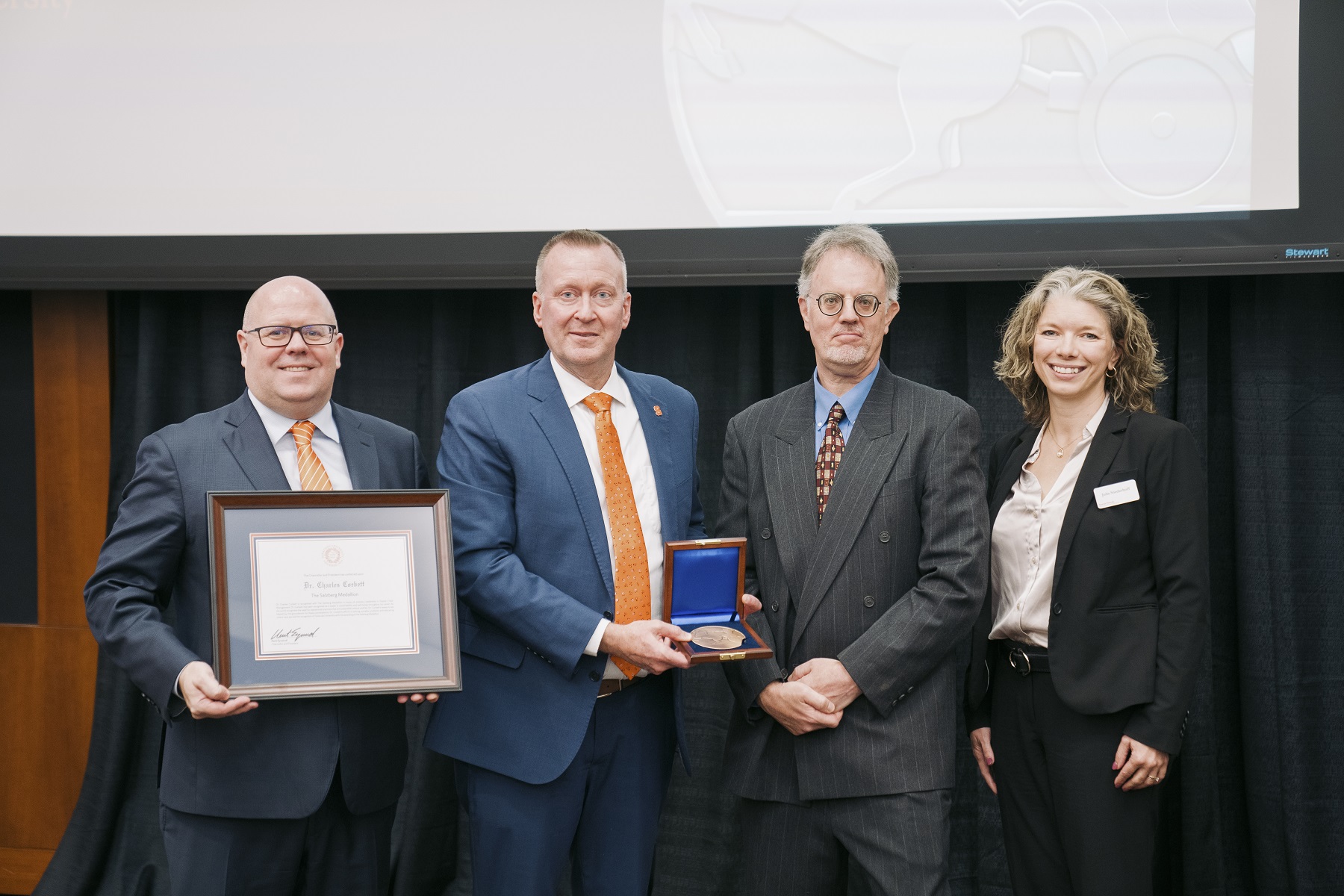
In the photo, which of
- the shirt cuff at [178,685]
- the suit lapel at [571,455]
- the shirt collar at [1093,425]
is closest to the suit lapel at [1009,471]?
the shirt collar at [1093,425]

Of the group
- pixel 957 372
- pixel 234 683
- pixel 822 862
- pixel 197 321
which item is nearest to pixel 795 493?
pixel 822 862

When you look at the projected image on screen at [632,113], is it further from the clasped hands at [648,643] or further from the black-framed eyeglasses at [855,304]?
the clasped hands at [648,643]

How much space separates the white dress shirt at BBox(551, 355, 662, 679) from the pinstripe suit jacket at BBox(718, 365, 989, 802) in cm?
21

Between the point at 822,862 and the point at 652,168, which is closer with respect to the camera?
the point at 822,862

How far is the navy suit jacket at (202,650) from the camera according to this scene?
1.68m

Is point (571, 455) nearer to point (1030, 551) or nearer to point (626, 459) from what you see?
→ point (626, 459)

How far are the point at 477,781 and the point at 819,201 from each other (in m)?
1.77

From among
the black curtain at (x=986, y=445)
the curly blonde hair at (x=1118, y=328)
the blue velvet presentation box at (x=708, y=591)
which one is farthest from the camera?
the black curtain at (x=986, y=445)

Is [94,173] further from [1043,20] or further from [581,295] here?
[1043,20]

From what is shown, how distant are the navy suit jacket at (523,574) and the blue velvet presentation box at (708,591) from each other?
16 cm

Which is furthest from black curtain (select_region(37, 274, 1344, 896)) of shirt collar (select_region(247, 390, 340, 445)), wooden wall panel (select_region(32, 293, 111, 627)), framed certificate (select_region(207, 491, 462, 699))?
framed certificate (select_region(207, 491, 462, 699))

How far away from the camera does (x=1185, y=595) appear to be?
181 cm
